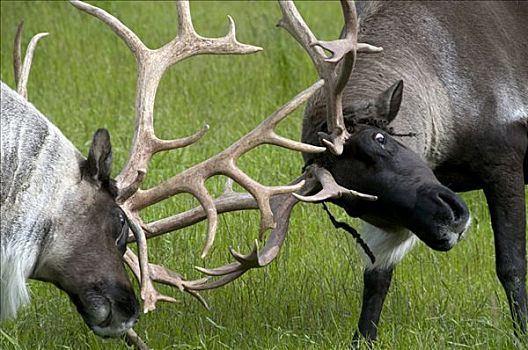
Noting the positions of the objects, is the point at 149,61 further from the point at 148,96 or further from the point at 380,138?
the point at 380,138

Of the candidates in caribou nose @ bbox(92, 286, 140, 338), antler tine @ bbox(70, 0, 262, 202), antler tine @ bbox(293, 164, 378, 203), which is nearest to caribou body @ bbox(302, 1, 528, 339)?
antler tine @ bbox(293, 164, 378, 203)

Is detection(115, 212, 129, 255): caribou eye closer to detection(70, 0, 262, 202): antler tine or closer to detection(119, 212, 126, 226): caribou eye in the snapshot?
detection(119, 212, 126, 226): caribou eye

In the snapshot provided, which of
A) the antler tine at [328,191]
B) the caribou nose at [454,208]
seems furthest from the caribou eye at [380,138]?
the caribou nose at [454,208]

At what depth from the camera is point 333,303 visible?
620 centimetres

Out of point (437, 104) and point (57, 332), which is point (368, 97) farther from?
point (57, 332)

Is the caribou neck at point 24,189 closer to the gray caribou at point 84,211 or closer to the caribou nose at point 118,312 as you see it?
the gray caribou at point 84,211

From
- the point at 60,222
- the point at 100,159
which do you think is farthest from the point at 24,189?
the point at 100,159

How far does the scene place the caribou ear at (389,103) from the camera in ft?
18.4

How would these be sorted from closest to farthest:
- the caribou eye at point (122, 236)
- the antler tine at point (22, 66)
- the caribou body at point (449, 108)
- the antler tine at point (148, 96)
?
the caribou eye at point (122, 236) → the antler tine at point (148, 96) → the antler tine at point (22, 66) → the caribou body at point (449, 108)

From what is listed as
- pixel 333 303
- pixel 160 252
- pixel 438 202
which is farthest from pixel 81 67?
pixel 438 202

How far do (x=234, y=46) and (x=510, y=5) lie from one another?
1.57 m

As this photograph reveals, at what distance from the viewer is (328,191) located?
536 centimetres

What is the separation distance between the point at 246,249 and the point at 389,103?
1336 mm

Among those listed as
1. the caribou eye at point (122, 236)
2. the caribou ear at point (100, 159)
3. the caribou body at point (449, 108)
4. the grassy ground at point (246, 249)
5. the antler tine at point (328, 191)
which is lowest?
the grassy ground at point (246, 249)
